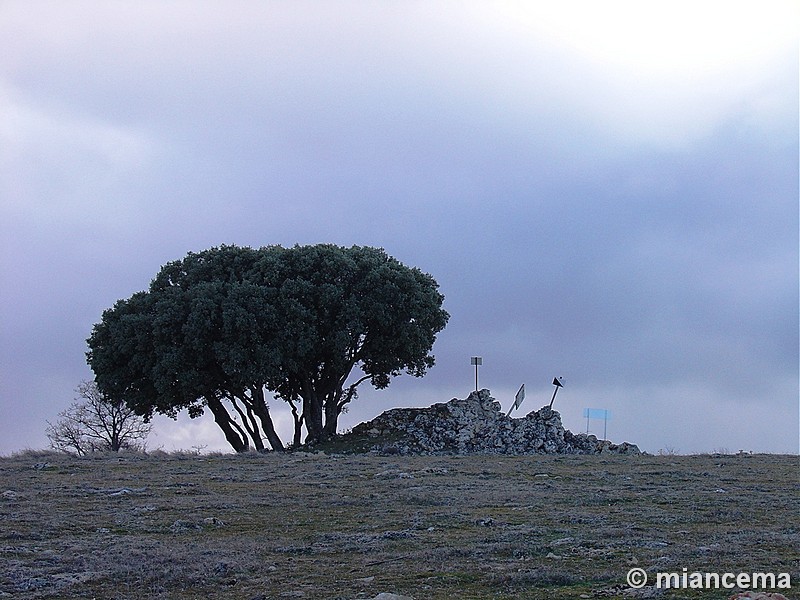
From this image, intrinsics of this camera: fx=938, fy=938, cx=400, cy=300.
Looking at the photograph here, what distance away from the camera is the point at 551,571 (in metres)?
11.2

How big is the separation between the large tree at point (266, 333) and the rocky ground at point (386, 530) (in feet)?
37.5

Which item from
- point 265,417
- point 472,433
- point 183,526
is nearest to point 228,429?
point 265,417

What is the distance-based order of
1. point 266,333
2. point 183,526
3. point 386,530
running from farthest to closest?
point 266,333
point 183,526
point 386,530

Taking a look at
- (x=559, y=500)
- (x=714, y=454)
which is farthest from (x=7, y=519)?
(x=714, y=454)

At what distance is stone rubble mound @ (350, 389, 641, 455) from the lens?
3844 centimetres

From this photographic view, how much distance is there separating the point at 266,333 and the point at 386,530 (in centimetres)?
2391

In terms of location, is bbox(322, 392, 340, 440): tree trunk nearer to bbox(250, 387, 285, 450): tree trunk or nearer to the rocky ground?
bbox(250, 387, 285, 450): tree trunk

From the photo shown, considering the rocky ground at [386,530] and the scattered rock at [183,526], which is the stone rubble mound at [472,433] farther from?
the scattered rock at [183,526]

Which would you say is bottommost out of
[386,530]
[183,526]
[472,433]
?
[183,526]

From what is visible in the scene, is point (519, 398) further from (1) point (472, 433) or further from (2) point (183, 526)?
(2) point (183, 526)

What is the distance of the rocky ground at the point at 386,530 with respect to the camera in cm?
1134

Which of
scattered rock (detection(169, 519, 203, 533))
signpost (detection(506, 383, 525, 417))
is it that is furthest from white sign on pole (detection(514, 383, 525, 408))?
scattered rock (detection(169, 519, 203, 533))

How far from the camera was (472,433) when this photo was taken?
39.8 meters

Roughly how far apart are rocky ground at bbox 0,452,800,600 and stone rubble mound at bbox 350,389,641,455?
11336 millimetres
